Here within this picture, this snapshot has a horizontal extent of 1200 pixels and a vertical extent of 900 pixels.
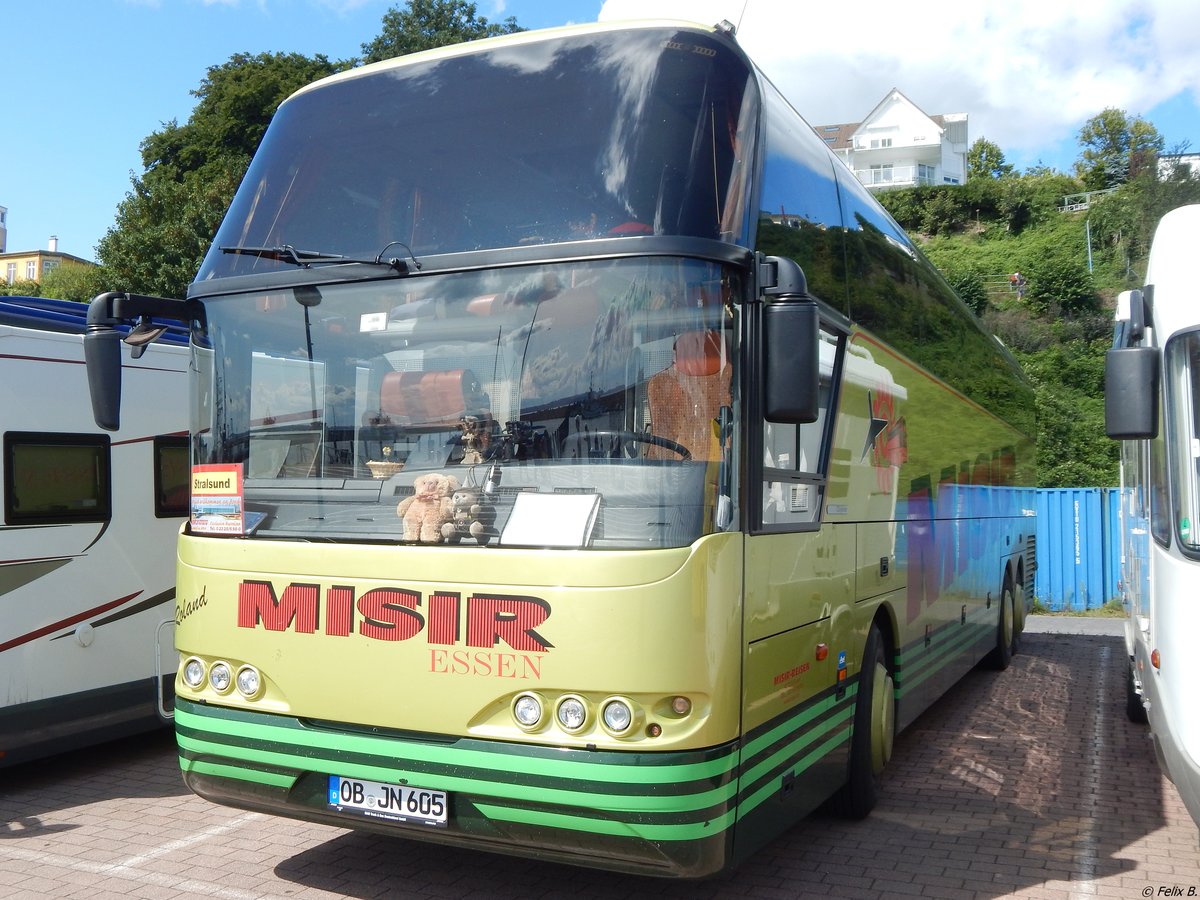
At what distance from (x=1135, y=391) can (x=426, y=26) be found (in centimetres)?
5581

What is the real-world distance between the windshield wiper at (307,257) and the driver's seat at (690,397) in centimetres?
118

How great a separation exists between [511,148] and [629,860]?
2.95 meters

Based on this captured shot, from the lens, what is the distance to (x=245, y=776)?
189 inches

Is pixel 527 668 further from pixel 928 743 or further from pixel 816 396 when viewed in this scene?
pixel 928 743

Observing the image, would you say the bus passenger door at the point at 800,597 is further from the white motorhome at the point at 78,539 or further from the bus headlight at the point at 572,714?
the white motorhome at the point at 78,539

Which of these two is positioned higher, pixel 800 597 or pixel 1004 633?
pixel 800 597

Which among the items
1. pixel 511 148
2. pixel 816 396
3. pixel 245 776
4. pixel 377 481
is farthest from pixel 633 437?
pixel 245 776

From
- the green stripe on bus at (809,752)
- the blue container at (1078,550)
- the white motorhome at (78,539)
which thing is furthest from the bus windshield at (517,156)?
the blue container at (1078,550)

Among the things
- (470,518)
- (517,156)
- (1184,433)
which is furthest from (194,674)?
(1184,433)

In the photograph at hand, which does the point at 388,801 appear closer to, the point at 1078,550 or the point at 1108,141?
the point at 1078,550

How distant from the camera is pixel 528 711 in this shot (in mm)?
4238

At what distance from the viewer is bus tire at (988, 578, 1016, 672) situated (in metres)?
12.1

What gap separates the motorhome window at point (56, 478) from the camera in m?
6.91

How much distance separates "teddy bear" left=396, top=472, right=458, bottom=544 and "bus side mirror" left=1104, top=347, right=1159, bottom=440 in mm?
2867
